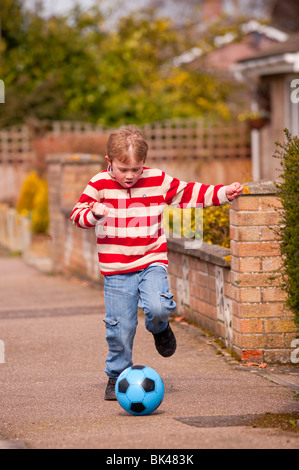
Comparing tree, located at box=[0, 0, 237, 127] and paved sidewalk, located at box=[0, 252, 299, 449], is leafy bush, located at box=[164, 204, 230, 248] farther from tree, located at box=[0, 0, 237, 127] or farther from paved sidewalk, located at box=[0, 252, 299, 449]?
tree, located at box=[0, 0, 237, 127]

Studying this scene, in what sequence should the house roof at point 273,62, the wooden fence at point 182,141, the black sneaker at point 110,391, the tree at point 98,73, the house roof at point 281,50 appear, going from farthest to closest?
the tree at point 98,73, the wooden fence at point 182,141, the house roof at point 281,50, the house roof at point 273,62, the black sneaker at point 110,391

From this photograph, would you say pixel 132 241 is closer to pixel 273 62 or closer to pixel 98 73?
pixel 273 62

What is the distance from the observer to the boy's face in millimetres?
5398

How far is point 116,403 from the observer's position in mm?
5707

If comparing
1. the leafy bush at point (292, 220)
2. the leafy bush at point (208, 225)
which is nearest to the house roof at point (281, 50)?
the leafy bush at point (208, 225)

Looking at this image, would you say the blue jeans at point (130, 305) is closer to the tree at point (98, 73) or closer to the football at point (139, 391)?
the football at point (139, 391)

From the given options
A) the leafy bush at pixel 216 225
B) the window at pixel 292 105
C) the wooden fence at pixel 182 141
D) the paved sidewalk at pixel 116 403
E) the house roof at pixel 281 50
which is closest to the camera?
the paved sidewalk at pixel 116 403

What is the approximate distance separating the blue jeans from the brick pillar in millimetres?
1101

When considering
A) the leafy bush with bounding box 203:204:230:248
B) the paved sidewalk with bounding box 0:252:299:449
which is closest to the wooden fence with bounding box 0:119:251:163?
the paved sidewalk with bounding box 0:252:299:449

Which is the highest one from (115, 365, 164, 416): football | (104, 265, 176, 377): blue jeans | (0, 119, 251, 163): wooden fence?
(0, 119, 251, 163): wooden fence

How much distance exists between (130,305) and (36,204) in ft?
37.4

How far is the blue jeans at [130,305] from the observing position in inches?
221
